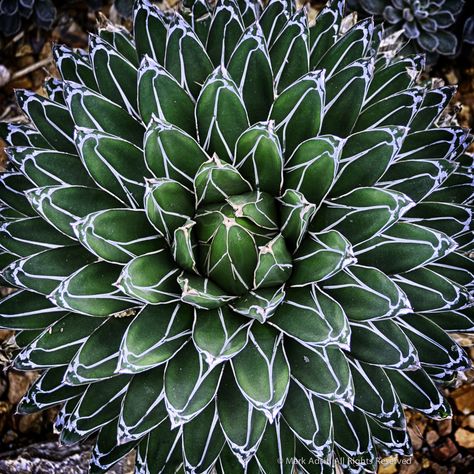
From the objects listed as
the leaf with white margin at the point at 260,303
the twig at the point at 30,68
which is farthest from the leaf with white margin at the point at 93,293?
the twig at the point at 30,68

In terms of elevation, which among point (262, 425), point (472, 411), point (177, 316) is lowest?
point (472, 411)

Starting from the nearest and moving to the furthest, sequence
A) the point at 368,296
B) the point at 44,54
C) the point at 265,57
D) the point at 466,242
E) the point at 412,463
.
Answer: the point at 368,296 < the point at 265,57 < the point at 466,242 < the point at 412,463 < the point at 44,54

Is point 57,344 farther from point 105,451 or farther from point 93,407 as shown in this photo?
point 105,451

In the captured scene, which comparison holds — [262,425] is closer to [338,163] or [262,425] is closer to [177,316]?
[177,316]

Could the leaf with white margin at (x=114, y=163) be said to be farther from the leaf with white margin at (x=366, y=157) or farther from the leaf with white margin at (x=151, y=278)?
the leaf with white margin at (x=366, y=157)

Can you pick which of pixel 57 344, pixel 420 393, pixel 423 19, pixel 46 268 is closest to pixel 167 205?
pixel 46 268

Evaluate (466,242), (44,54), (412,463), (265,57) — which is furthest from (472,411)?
(44,54)
